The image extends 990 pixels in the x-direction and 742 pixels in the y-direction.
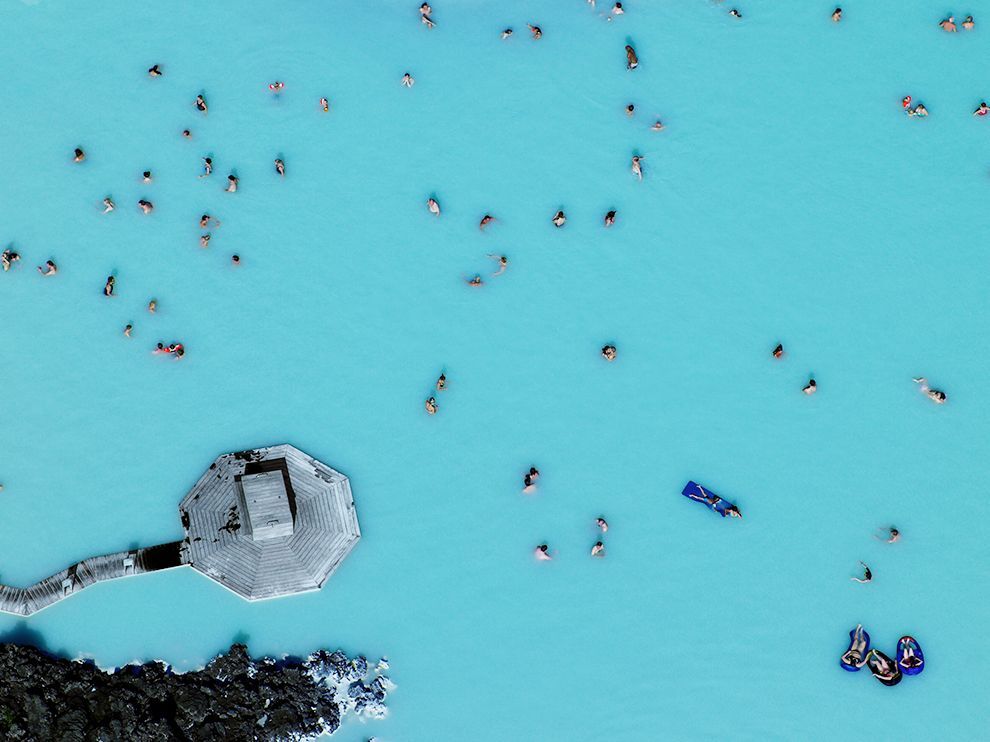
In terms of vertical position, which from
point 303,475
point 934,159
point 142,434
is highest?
point 934,159

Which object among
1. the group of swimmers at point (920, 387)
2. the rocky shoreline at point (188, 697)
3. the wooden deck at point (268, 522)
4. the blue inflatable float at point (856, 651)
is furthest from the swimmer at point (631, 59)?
the rocky shoreline at point (188, 697)

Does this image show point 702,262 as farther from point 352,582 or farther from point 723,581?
point 352,582

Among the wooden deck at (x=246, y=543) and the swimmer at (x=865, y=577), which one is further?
the swimmer at (x=865, y=577)

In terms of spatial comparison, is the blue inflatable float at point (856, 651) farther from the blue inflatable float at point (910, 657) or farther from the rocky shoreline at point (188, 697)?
the rocky shoreline at point (188, 697)

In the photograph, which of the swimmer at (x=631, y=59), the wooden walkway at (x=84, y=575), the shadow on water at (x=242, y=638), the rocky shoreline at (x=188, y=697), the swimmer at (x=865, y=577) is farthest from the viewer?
the swimmer at (x=631, y=59)

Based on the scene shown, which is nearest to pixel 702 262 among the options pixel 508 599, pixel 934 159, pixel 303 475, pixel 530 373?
pixel 530 373

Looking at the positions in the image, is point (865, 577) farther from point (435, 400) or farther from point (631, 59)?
point (631, 59)
